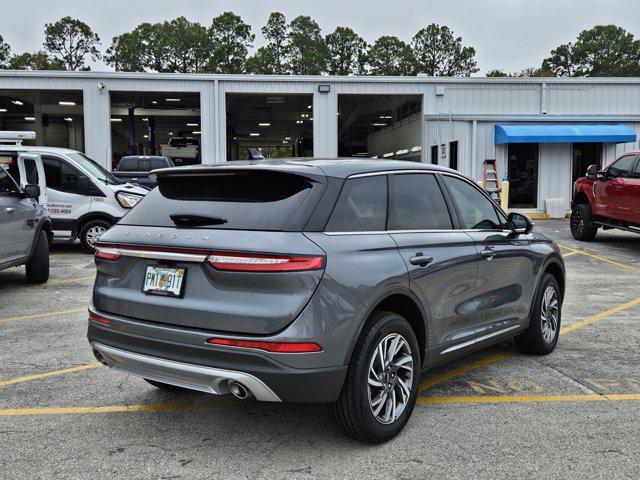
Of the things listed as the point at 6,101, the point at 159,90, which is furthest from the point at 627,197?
the point at 6,101

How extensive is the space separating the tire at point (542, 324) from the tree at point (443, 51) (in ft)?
267

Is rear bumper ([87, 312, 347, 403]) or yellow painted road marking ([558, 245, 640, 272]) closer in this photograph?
rear bumper ([87, 312, 347, 403])

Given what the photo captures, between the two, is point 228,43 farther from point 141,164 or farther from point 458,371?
point 458,371

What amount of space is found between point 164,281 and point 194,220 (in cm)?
38

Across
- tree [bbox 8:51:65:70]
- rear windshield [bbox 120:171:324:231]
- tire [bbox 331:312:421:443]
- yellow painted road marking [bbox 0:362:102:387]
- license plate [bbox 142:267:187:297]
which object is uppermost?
tree [bbox 8:51:65:70]

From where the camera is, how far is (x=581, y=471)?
3365mm

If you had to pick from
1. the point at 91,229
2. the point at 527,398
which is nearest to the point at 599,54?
the point at 91,229

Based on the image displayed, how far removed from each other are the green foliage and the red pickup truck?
7435 cm

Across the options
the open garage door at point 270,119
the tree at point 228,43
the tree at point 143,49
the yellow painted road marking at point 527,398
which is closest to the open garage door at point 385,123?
the open garage door at point 270,119

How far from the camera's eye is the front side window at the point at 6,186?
836 cm

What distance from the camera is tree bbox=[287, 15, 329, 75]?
79.4 meters

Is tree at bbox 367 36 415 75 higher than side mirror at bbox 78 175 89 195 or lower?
higher

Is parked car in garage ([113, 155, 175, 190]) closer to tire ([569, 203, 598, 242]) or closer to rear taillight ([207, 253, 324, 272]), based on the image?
tire ([569, 203, 598, 242])

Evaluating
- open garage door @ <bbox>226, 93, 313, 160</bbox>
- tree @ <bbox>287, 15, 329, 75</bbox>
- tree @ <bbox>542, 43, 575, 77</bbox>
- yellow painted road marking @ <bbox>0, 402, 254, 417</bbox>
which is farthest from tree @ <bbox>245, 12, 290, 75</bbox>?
yellow painted road marking @ <bbox>0, 402, 254, 417</bbox>
